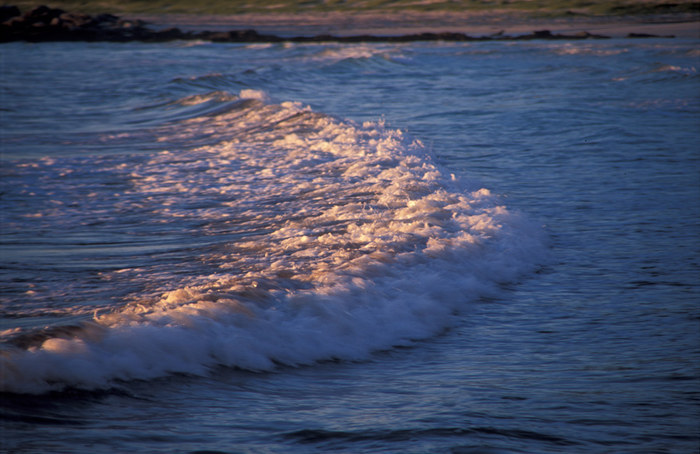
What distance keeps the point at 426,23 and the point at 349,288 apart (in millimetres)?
40901

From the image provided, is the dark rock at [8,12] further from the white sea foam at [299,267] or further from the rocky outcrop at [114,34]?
the white sea foam at [299,267]

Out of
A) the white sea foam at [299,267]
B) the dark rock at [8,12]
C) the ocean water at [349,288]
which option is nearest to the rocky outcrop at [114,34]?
the dark rock at [8,12]

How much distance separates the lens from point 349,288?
4.46 metres

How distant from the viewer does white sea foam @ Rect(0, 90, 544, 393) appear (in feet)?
11.8

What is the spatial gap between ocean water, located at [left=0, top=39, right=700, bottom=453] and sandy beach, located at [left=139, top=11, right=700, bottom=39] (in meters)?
27.0

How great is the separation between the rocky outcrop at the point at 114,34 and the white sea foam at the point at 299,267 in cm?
2861

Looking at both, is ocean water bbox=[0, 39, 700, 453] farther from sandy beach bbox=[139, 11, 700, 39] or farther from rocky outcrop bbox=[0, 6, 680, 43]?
sandy beach bbox=[139, 11, 700, 39]

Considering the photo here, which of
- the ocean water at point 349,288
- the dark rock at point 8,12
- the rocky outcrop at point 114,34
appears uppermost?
the dark rock at point 8,12

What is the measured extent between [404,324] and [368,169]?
3.98 metres

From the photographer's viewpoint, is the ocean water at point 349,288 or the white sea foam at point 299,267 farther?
the white sea foam at point 299,267

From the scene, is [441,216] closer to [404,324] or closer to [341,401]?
[404,324]

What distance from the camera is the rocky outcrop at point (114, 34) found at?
36.3 m

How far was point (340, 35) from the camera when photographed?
3894 centimetres

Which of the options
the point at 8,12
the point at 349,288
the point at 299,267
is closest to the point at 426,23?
A: the point at 8,12
